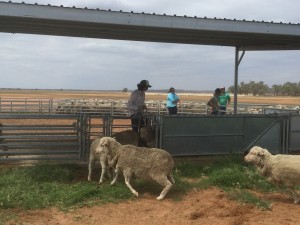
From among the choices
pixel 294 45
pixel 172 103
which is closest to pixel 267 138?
pixel 294 45

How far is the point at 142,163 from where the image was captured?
7.49 m

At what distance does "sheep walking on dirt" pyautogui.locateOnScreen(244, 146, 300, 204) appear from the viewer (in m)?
7.10

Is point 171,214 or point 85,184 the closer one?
point 171,214

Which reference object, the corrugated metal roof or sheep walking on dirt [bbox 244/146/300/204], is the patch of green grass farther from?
the corrugated metal roof

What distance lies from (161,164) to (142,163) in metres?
0.36

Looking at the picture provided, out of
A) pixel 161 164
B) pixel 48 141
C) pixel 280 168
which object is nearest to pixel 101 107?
pixel 48 141

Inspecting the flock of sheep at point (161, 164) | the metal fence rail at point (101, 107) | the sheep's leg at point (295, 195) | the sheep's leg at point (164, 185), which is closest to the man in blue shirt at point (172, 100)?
the flock of sheep at point (161, 164)

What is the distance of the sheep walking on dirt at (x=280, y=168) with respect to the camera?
7098 millimetres

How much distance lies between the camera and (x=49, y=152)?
9.32 m

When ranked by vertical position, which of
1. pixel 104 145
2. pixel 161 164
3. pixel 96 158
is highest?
pixel 104 145

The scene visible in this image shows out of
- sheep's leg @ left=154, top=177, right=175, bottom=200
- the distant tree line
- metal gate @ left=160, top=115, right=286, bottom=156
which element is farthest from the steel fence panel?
the distant tree line

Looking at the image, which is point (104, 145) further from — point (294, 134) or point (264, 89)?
point (264, 89)

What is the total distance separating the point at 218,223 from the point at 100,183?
278 centimetres

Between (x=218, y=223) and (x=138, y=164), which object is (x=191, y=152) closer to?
(x=138, y=164)
